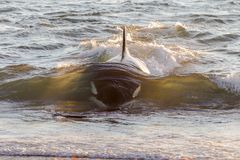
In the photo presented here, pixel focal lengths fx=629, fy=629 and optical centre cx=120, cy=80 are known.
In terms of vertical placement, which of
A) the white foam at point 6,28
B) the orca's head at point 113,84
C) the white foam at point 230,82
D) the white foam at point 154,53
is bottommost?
the white foam at point 6,28

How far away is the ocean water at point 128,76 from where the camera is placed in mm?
5344

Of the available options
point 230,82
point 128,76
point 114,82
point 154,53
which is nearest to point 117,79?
point 114,82

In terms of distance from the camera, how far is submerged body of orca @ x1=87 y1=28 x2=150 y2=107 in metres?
7.03

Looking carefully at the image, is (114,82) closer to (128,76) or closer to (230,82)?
(128,76)

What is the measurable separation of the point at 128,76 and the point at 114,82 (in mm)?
353

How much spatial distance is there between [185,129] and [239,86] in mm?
2126

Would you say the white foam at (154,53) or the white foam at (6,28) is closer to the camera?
the white foam at (154,53)

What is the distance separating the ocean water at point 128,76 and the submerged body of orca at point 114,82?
0.20 feet

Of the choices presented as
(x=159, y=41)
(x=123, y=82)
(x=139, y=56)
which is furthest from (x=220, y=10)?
(x=123, y=82)

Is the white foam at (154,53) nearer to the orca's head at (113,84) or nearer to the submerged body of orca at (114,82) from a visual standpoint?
Answer: the submerged body of orca at (114,82)

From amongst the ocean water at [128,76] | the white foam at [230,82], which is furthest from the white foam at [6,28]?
the white foam at [230,82]

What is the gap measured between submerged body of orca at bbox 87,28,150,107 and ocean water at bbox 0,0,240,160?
0.20 feet

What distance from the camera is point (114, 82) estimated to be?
23.6 feet

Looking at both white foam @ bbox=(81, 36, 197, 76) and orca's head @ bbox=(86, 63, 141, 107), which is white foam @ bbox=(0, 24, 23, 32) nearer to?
white foam @ bbox=(81, 36, 197, 76)
